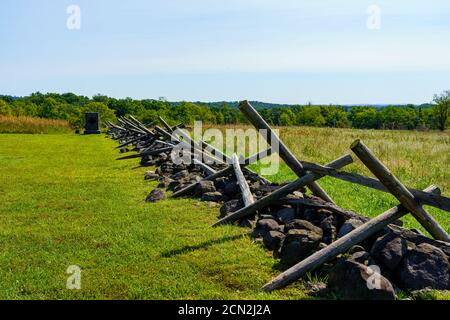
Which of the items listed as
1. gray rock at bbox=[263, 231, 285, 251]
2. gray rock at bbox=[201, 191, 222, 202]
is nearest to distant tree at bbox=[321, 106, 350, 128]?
gray rock at bbox=[201, 191, 222, 202]

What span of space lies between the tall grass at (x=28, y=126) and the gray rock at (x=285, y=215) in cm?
3163

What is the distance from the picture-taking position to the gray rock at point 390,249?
413 centimetres

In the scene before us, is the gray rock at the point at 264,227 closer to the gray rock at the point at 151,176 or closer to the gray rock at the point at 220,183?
the gray rock at the point at 220,183

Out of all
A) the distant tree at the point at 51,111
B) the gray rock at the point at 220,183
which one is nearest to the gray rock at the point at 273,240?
the gray rock at the point at 220,183

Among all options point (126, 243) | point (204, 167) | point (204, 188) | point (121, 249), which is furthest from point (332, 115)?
point (121, 249)

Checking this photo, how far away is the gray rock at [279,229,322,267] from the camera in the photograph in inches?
184

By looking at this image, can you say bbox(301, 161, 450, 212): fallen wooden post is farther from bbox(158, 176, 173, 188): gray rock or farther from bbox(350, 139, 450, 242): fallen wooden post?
bbox(158, 176, 173, 188): gray rock

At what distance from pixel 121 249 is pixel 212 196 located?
2.92m

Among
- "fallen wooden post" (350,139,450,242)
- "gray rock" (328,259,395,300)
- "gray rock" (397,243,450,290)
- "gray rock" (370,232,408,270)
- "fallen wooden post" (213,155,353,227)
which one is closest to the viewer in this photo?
"gray rock" (328,259,395,300)

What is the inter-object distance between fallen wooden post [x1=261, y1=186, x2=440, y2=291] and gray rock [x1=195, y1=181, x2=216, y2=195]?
420cm

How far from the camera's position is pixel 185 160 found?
442 inches

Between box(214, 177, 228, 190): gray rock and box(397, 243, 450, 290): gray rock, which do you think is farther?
box(214, 177, 228, 190): gray rock
